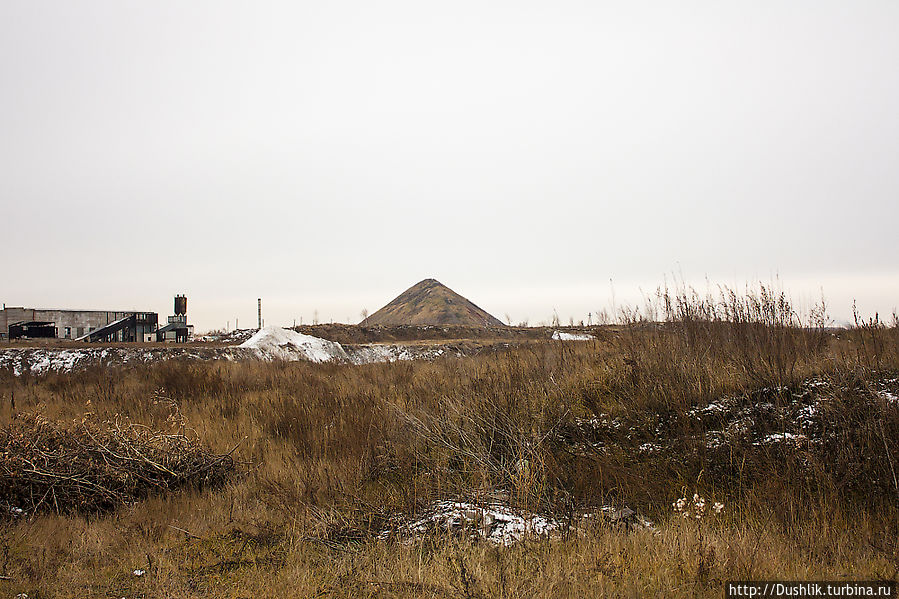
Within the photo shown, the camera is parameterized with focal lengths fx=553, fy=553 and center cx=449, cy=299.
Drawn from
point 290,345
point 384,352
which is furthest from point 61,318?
point 384,352

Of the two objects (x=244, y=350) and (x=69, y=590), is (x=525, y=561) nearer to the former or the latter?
(x=69, y=590)

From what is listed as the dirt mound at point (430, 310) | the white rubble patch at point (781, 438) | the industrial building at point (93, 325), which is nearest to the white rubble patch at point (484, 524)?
the white rubble patch at point (781, 438)

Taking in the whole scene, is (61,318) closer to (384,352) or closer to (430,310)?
(430,310)

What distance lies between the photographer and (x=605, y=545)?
3730mm

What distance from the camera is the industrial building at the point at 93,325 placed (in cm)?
4181

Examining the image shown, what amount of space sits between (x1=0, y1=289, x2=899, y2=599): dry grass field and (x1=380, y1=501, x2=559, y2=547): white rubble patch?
89 mm

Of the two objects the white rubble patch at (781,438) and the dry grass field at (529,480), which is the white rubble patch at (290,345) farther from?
the white rubble patch at (781,438)

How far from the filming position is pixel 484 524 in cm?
436

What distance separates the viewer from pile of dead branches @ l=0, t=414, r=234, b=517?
530 centimetres

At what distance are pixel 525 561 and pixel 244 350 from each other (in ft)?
60.9

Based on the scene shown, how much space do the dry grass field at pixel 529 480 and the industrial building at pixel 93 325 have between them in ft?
117

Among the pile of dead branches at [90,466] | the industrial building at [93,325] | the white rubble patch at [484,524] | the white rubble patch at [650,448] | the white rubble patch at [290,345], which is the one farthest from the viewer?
the industrial building at [93,325]

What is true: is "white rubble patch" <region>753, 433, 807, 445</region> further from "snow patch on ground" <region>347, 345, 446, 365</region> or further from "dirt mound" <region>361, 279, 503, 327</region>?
"dirt mound" <region>361, 279, 503, 327</region>

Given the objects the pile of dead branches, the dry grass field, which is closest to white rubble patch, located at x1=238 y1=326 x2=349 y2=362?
the dry grass field
